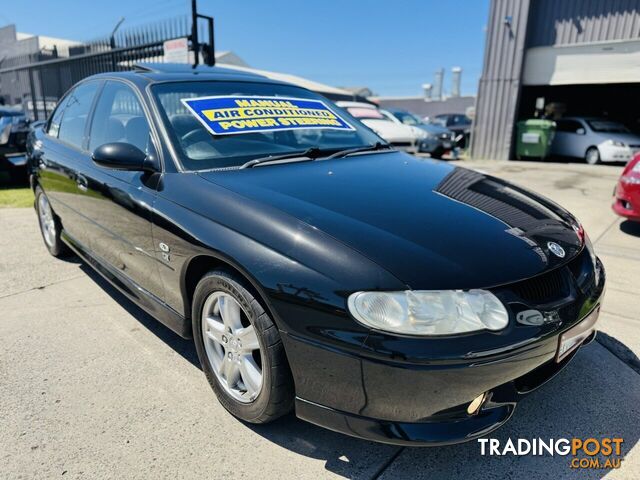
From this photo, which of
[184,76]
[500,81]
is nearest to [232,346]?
[184,76]

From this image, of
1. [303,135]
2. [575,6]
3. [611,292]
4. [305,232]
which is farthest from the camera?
[575,6]

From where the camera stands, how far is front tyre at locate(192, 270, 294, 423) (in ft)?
6.00

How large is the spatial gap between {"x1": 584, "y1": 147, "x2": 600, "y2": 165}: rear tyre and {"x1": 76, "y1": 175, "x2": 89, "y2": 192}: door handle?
1398 cm

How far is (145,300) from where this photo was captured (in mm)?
2639

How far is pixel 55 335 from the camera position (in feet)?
9.58

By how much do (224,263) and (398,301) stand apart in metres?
0.81

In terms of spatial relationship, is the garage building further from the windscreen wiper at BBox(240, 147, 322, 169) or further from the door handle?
the door handle

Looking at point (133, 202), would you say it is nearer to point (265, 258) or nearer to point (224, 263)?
point (224, 263)

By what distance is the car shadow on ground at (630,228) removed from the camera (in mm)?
5184

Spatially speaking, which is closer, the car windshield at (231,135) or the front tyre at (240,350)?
the front tyre at (240,350)

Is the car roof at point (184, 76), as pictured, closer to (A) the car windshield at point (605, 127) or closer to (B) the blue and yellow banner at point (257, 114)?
(B) the blue and yellow banner at point (257, 114)

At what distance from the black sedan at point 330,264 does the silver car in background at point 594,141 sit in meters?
12.5

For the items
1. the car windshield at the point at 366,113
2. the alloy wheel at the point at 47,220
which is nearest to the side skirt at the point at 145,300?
the alloy wheel at the point at 47,220

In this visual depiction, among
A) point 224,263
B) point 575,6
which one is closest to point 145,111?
point 224,263
